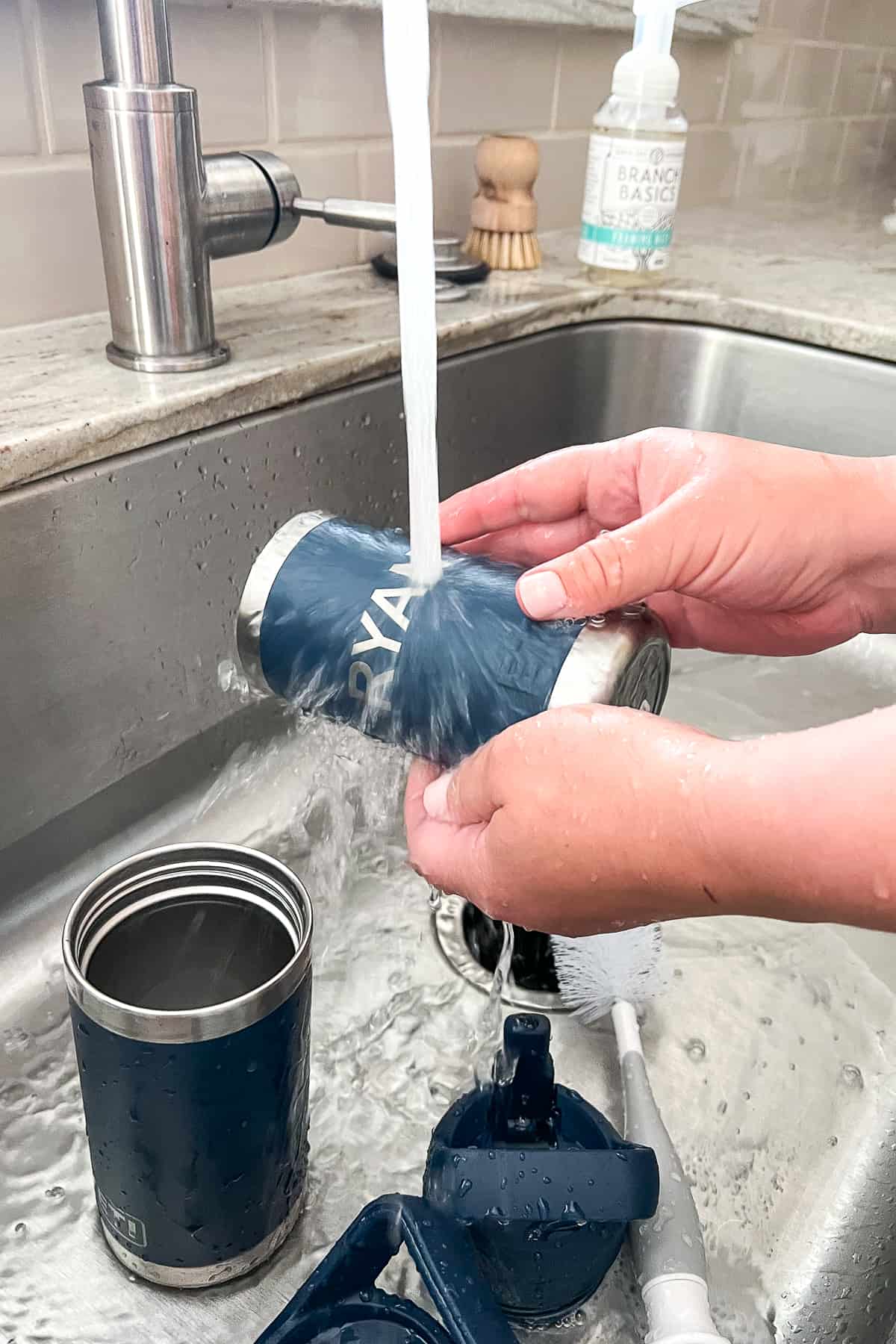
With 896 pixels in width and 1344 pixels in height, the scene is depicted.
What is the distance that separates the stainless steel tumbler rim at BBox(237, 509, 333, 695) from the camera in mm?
425

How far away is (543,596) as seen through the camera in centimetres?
38

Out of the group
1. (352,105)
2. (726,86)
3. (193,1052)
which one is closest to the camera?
(193,1052)

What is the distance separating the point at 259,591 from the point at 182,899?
0.12m

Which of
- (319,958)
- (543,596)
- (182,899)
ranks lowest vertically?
(319,958)

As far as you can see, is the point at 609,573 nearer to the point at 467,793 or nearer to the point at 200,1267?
the point at 467,793

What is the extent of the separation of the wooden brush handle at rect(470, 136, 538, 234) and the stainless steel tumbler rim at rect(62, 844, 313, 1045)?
1.93 feet

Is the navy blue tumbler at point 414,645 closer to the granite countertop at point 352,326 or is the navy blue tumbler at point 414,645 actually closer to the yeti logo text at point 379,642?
the yeti logo text at point 379,642

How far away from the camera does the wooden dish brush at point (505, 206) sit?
78 cm

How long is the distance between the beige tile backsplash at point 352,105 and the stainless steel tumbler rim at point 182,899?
38cm

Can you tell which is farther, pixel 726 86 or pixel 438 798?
pixel 726 86

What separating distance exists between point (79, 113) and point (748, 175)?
90 centimetres

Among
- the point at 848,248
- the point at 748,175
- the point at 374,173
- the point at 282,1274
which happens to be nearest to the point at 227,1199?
the point at 282,1274

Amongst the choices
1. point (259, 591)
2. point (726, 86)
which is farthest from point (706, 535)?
point (726, 86)

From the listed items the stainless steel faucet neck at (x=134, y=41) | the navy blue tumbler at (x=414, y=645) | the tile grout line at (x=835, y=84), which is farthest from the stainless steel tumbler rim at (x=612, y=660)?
the tile grout line at (x=835, y=84)
